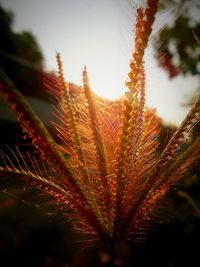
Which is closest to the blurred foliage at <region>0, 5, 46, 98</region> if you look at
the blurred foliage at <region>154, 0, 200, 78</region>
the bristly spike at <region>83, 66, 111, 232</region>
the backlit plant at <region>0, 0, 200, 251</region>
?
the blurred foliage at <region>154, 0, 200, 78</region>

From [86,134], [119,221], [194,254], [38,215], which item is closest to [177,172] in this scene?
[119,221]

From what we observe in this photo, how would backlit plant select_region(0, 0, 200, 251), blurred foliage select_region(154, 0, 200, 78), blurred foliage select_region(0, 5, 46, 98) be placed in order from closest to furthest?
backlit plant select_region(0, 0, 200, 251)
blurred foliage select_region(154, 0, 200, 78)
blurred foliage select_region(0, 5, 46, 98)

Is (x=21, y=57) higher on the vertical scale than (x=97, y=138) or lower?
higher

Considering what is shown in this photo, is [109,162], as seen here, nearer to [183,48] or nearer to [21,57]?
[183,48]

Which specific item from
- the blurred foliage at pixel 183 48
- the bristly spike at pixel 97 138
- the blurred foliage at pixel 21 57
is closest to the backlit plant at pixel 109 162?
the bristly spike at pixel 97 138

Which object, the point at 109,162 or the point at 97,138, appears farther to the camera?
the point at 109,162

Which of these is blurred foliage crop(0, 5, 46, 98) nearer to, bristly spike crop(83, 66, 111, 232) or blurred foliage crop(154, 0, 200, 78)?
blurred foliage crop(154, 0, 200, 78)

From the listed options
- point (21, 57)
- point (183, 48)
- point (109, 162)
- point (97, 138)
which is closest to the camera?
point (97, 138)

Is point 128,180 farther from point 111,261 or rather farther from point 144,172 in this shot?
point 111,261

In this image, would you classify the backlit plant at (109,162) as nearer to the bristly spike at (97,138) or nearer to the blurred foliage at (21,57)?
the bristly spike at (97,138)

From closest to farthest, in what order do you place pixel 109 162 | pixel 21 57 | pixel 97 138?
pixel 97 138 < pixel 109 162 < pixel 21 57

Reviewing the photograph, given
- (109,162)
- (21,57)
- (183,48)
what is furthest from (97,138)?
(21,57)
